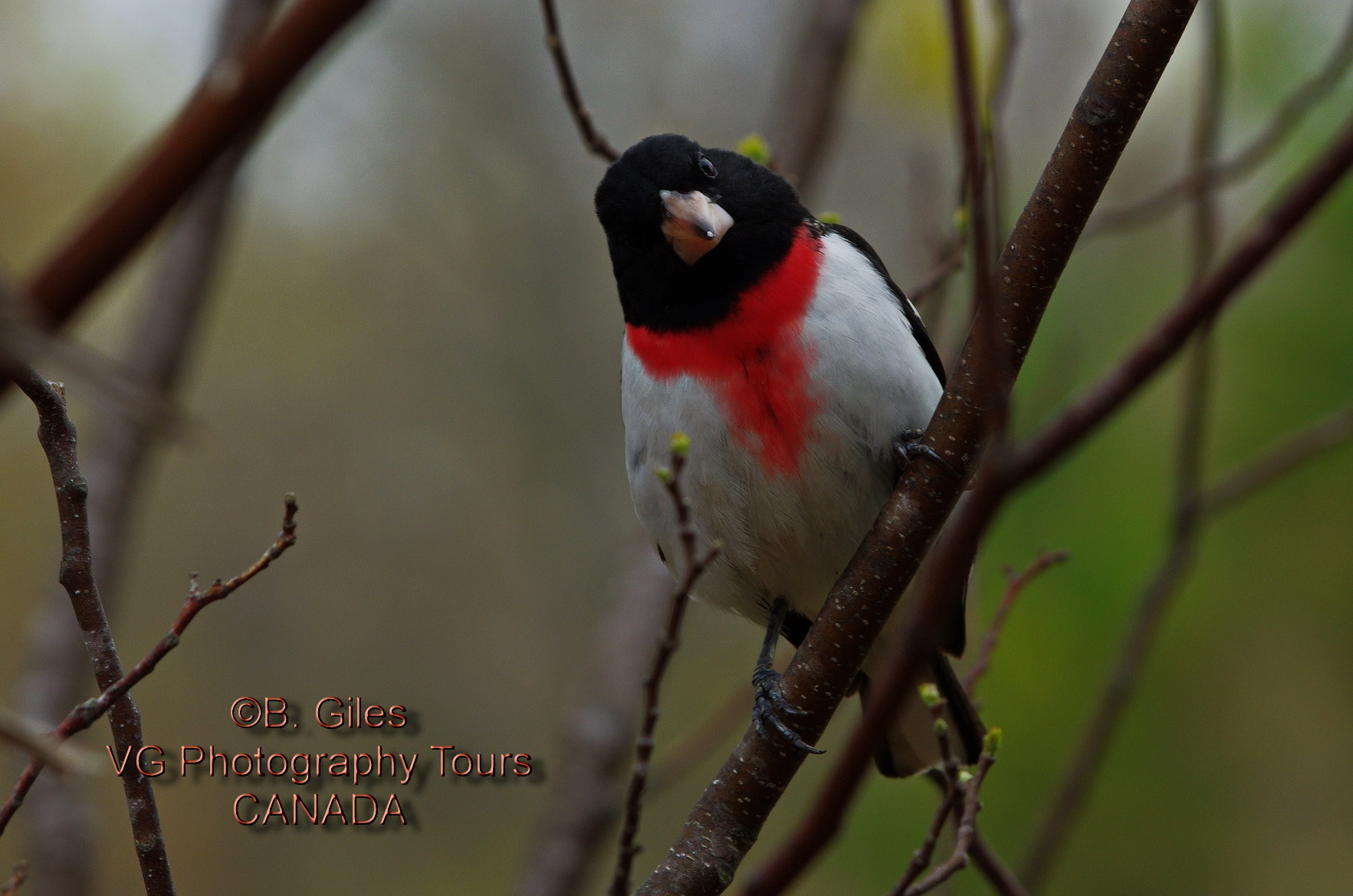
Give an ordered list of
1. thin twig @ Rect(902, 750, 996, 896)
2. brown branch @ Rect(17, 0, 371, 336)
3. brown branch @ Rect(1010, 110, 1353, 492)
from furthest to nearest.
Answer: thin twig @ Rect(902, 750, 996, 896) < brown branch @ Rect(1010, 110, 1353, 492) < brown branch @ Rect(17, 0, 371, 336)

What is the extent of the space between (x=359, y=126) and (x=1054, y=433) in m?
10.4

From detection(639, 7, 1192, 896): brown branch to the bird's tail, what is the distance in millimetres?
1271

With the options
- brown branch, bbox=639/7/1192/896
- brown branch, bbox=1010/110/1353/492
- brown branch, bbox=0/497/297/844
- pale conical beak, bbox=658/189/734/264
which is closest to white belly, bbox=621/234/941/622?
pale conical beak, bbox=658/189/734/264

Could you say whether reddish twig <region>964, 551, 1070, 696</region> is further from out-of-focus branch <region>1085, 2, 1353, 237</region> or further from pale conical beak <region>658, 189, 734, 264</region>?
pale conical beak <region>658, 189, 734, 264</region>

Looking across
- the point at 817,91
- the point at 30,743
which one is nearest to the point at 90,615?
the point at 30,743

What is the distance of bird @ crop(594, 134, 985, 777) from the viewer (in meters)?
3.49

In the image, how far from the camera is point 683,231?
3.51m

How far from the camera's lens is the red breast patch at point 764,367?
3.48 meters

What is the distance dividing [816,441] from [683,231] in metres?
0.72

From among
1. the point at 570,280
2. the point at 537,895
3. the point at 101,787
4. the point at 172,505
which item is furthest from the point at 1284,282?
the point at 172,505

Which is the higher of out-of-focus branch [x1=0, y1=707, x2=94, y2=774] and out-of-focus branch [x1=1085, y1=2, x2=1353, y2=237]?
out-of-focus branch [x1=1085, y1=2, x2=1353, y2=237]

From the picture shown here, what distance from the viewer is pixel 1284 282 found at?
554 cm

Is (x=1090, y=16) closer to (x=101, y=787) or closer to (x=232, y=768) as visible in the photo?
(x=232, y=768)

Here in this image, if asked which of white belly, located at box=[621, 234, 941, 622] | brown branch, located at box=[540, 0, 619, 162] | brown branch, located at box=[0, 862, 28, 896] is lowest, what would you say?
brown branch, located at box=[0, 862, 28, 896]
